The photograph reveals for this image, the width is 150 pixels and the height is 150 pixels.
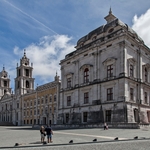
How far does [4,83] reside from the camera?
99688 mm

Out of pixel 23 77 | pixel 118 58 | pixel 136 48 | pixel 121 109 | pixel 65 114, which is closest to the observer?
pixel 121 109

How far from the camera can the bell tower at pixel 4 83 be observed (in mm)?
97562

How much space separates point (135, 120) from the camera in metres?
31.8

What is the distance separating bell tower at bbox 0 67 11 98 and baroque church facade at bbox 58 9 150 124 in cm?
6427

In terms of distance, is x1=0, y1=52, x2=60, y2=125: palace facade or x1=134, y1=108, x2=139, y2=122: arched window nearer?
x1=134, y1=108, x2=139, y2=122: arched window

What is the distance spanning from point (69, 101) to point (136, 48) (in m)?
17.1

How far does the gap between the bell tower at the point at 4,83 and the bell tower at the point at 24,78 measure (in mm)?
19276

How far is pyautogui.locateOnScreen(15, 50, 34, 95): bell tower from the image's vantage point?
7989 cm

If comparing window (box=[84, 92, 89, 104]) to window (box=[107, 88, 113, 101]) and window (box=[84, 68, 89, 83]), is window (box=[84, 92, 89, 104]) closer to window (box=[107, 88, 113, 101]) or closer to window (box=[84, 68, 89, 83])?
window (box=[84, 68, 89, 83])

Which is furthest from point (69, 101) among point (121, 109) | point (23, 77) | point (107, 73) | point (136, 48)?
point (23, 77)

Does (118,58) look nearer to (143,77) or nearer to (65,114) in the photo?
(143,77)

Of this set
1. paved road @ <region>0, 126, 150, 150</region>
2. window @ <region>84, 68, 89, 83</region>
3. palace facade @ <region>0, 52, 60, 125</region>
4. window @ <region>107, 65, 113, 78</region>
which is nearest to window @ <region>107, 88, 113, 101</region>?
window @ <region>107, 65, 113, 78</region>

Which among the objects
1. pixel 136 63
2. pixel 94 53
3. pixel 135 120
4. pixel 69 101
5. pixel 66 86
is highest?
pixel 94 53

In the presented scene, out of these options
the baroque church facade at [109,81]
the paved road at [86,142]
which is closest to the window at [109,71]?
the baroque church facade at [109,81]
